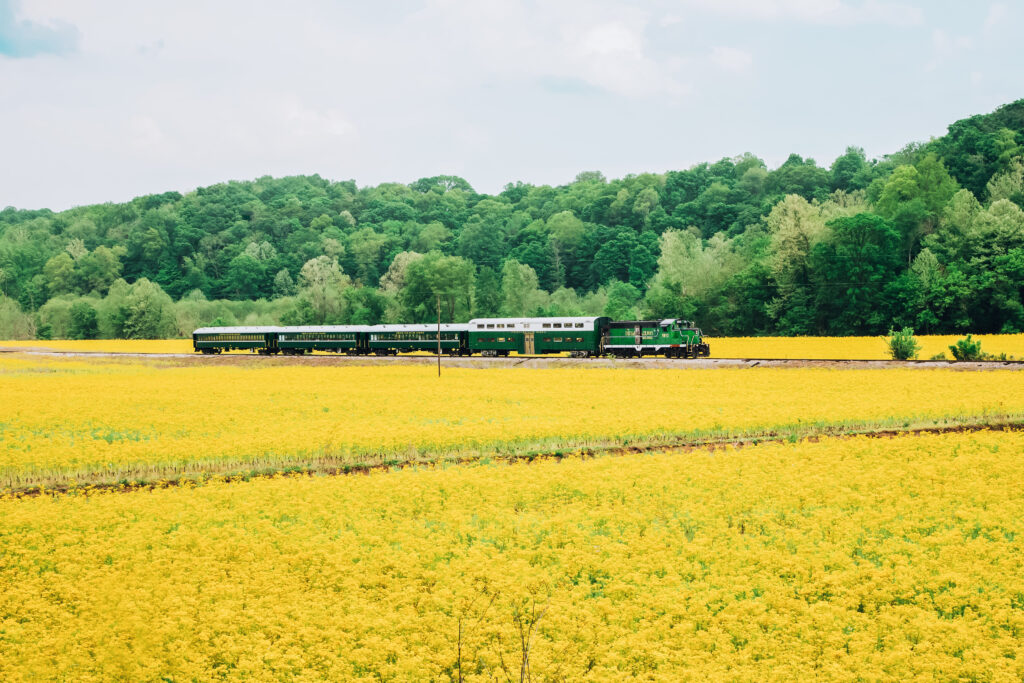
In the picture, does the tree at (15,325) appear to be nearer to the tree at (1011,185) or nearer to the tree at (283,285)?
the tree at (283,285)

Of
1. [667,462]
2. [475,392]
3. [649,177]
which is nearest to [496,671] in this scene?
[667,462]

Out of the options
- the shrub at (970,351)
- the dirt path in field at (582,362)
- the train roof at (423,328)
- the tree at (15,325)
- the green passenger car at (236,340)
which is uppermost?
the tree at (15,325)

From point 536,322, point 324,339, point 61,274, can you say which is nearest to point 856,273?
point 536,322

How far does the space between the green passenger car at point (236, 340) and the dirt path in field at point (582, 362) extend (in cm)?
751

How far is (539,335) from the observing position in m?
72.9

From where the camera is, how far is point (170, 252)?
574 feet

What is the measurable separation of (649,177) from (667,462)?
6223 inches

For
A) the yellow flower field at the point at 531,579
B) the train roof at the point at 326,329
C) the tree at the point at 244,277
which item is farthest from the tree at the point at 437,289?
the yellow flower field at the point at 531,579

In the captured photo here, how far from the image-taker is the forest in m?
82.2

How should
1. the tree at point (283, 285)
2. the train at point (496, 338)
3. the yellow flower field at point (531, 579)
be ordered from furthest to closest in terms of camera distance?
the tree at point (283, 285) < the train at point (496, 338) < the yellow flower field at point (531, 579)

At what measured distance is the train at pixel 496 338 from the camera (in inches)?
2680

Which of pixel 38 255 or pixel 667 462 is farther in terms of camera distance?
pixel 38 255

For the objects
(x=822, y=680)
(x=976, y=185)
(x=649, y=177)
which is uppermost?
(x=649, y=177)

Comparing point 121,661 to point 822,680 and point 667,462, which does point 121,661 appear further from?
point 667,462
